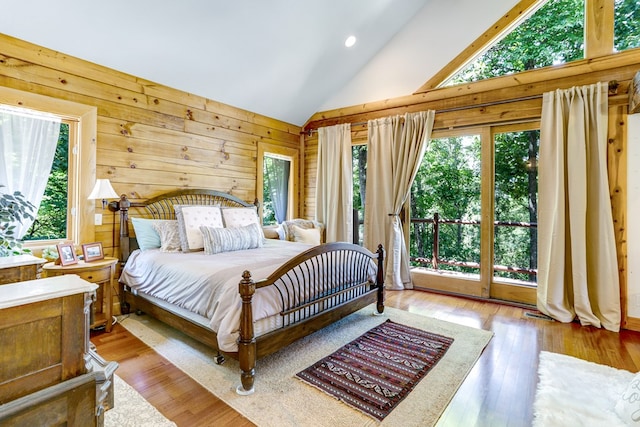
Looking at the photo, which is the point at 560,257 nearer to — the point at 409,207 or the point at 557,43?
the point at 409,207

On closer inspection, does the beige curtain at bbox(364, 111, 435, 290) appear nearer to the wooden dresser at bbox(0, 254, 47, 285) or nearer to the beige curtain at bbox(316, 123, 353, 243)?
the beige curtain at bbox(316, 123, 353, 243)

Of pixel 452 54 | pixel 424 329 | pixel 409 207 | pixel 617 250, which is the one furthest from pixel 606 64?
pixel 424 329

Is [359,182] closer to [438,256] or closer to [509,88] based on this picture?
[438,256]

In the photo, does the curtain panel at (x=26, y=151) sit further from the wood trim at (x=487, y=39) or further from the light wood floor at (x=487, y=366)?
the wood trim at (x=487, y=39)

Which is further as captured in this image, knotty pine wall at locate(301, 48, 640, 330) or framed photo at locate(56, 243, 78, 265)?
knotty pine wall at locate(301, 48, 640, 330)

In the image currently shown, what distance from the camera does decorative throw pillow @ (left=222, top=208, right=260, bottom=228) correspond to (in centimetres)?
382

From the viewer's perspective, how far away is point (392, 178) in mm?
4566

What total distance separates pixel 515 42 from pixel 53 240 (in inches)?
218

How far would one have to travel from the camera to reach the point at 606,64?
3271mm

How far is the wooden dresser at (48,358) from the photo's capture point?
875 mm

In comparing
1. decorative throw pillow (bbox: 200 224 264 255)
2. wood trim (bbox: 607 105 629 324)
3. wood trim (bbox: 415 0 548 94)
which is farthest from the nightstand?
wood trim (bbox: 607 105 629 324)

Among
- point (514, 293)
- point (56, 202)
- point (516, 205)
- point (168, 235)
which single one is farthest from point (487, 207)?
point (56, 202)

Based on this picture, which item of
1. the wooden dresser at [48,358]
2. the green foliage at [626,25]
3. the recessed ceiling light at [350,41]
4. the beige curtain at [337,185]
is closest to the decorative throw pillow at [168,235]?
the wooden dresser at [48,358]

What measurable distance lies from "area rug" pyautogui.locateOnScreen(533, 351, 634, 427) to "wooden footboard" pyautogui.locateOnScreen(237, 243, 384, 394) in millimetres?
1483
